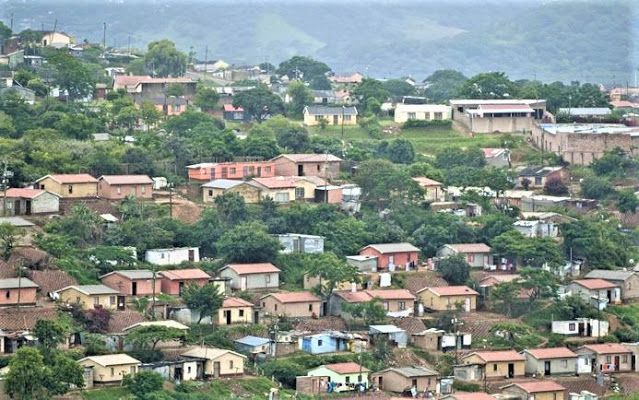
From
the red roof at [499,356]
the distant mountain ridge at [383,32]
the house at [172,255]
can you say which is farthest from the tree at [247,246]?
the distant mountain ridge at [383,32]

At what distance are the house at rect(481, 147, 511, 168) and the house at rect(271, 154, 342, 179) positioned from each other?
2517 millimetres

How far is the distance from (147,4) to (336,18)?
7.88 m

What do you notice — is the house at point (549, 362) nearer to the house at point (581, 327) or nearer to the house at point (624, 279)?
the house at point (581, 327)

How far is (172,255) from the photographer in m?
21.9

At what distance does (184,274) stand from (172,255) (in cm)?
72

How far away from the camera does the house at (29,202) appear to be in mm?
Answer: 22188

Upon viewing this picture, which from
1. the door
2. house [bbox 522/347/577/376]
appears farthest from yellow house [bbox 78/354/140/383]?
the door

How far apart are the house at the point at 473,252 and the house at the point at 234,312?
298 centimetres

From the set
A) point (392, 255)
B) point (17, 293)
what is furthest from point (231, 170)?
point (17, 293)

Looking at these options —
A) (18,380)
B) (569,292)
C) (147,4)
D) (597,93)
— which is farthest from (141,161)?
(147,4)

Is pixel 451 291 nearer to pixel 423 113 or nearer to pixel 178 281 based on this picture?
pixel 178 281

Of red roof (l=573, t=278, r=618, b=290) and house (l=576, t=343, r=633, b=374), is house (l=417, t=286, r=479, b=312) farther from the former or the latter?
house (l=576, t=343, r=633, b=374)

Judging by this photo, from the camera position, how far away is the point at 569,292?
22484 millimetres

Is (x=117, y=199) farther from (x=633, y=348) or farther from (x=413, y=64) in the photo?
(x=413, y=64)
